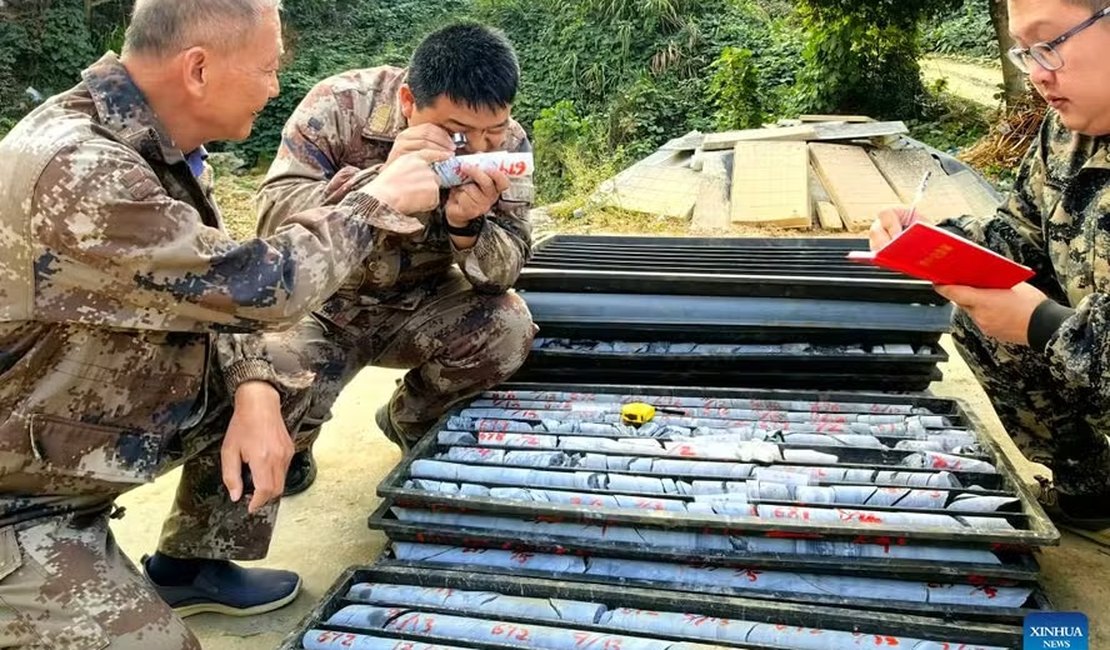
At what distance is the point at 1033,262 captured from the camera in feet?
8.23

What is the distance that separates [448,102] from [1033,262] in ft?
5.43

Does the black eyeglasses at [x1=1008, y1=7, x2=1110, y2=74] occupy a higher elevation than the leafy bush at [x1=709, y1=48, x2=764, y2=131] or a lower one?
higher

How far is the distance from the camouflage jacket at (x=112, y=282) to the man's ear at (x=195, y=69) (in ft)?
0.34

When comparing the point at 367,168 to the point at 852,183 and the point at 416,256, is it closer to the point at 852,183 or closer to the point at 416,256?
the point at 416,256

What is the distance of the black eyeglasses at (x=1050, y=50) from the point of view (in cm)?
193

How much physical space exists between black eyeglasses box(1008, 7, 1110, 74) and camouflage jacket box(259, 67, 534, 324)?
142 centimetres

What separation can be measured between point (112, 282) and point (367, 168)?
100cm

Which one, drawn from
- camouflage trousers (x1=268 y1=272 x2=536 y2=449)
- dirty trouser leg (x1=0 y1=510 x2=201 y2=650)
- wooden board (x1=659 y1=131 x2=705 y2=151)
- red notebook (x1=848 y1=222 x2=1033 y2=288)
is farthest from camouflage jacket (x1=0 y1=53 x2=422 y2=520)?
wooden board (x1=659 y1=131 x2=705 y2=151)

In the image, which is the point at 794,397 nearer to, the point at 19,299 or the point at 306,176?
the point at 306,176

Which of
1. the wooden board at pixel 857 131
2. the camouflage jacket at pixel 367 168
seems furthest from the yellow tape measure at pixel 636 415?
the wooden board at pixel 857 131

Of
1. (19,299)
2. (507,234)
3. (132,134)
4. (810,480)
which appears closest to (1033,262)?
(810,480)

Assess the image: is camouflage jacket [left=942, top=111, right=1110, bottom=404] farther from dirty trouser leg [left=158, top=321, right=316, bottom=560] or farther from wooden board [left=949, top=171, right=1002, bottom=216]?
wooden board [left=949, top=171, right=1002, bottom=216]

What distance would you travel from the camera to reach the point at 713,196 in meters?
6.65

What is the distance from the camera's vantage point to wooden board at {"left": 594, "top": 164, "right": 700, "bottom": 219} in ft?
21.9
